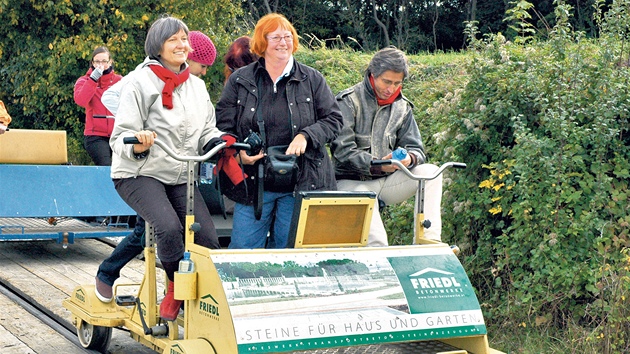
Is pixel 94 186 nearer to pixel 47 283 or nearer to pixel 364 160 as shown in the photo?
pixel 47 283

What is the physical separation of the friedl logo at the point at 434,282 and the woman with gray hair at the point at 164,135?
1.08 metres

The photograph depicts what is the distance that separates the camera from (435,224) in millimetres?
5180

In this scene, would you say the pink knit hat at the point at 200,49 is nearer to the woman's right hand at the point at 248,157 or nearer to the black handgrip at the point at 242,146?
the woman's right hand at the point at 248,157

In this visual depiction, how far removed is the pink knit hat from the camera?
553 cm

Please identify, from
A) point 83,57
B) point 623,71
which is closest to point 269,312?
point 623,71

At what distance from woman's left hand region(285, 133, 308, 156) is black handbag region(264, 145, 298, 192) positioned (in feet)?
0.09

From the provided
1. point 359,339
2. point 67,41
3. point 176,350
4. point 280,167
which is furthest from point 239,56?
point 67,41

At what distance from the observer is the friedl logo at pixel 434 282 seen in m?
4.50

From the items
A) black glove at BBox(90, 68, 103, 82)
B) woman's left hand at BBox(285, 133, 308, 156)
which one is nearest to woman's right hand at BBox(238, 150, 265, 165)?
woman's left hand at BBox(285, 133, 308, 156)

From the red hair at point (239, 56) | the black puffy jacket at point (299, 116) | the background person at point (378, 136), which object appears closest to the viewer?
the black puffy jacket at point (299, 116)

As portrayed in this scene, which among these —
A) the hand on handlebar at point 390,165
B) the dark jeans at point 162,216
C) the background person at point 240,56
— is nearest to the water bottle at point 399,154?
the hand on handlebar at point 390,165

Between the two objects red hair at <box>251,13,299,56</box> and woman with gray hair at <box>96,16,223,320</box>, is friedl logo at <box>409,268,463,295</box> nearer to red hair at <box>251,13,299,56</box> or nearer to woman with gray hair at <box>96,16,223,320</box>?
woman with gray hair at <box>96,16,223,320</box>

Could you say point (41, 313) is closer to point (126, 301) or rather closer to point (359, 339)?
point (126, 301)

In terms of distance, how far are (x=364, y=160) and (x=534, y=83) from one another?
1450 millimetres
